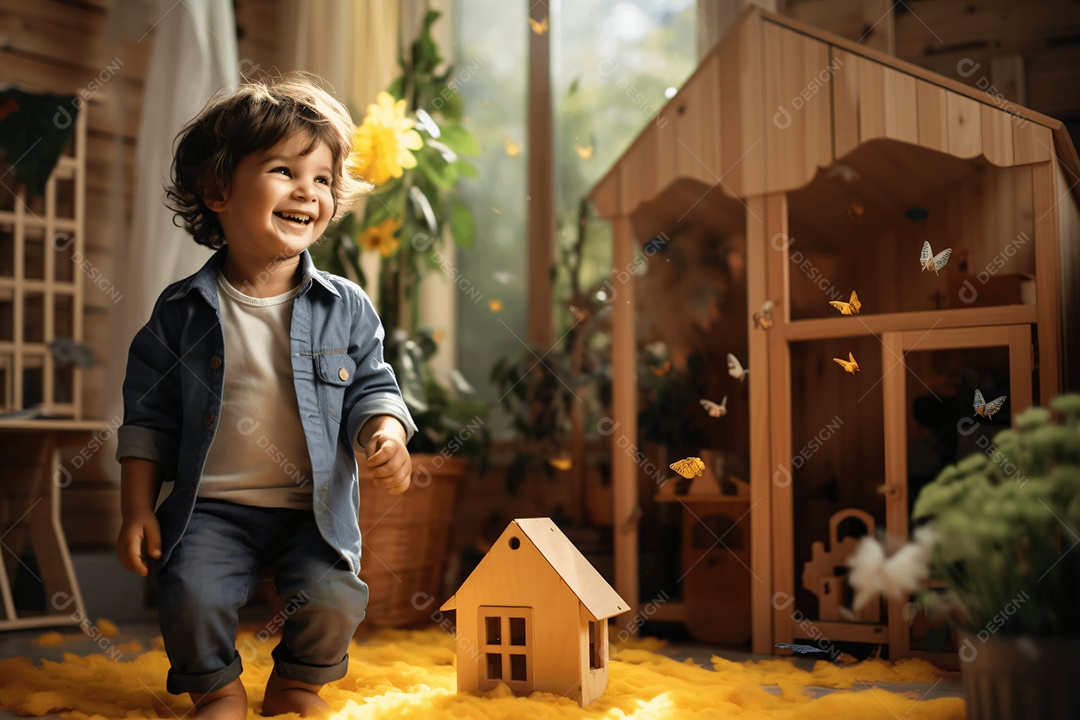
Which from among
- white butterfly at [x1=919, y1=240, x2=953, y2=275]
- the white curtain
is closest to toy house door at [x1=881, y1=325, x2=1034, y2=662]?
white butterfly at [x1=919, y1=240, x2=953, y2=275]

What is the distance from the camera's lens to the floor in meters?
1.51

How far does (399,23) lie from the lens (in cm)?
271

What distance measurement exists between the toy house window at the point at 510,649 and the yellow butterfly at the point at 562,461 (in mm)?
1012

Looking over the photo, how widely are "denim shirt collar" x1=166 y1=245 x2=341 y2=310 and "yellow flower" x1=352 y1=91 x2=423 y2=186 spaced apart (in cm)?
60

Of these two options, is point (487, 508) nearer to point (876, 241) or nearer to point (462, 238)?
point (462, 238)

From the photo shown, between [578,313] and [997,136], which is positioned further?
[578,313]

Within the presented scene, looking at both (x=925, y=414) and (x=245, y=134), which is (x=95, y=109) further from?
(x=925, y=414)

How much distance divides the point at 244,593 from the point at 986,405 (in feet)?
3.94

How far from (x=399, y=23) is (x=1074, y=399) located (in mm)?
2109

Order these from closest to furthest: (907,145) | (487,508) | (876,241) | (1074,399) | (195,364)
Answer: (1074,399) → (195,364) → (907,145) → (876,241) → (487,508)

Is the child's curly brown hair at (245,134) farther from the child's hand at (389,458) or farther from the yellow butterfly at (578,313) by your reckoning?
the yellow butterfly at (578,313)

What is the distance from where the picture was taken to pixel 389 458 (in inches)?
52.4

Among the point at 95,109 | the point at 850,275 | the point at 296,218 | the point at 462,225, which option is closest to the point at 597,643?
the point at 296,218

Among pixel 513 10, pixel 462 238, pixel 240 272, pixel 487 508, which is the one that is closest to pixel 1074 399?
pixel 240 272
